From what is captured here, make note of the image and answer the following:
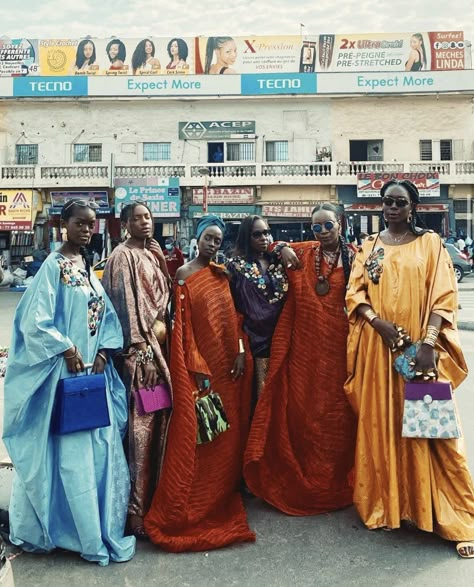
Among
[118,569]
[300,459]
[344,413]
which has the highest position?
[344,413]

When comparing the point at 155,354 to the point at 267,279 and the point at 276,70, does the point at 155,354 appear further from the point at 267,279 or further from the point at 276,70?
the point at 276,70

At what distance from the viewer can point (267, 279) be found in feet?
10.7

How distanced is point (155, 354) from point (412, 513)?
1.58 meters

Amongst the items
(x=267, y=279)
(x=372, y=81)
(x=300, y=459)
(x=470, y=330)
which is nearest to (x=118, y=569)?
(x=300, y=459)

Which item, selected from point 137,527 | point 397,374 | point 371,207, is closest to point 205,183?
point 371,207

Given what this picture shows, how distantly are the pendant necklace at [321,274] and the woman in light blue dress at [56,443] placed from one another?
4.22 ft

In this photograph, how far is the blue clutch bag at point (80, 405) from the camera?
252 cm

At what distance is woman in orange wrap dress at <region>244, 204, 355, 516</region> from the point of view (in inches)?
122

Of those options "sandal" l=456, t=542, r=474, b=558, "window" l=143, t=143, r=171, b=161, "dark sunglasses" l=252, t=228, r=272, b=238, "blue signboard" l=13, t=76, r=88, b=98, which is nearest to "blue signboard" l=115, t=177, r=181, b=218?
"window" l=143, t=143, r=171, b=161

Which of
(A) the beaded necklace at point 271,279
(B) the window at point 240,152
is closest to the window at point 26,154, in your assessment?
(B) the window at point 240,152

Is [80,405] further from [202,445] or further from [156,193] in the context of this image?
[156,193]

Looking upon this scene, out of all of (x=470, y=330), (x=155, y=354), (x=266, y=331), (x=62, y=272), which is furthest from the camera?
(x=470, y=330)

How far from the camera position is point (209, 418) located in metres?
2.93

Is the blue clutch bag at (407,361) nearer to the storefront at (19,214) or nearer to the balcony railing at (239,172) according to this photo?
the balcony railing at (239,172)
